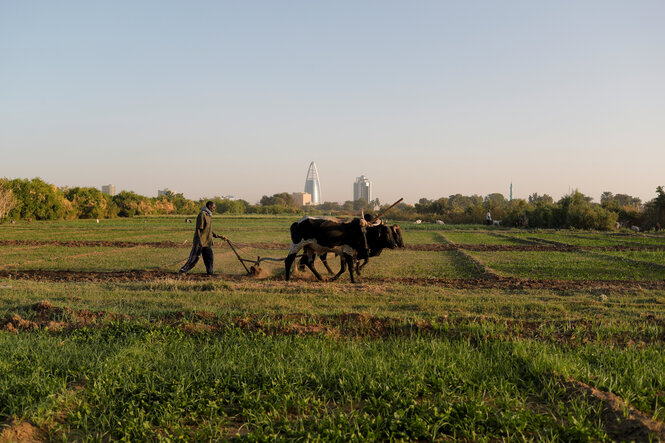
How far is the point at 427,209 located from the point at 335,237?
69.8m

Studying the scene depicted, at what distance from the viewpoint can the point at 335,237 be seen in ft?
40.1

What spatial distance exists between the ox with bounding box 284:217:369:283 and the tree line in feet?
16.7

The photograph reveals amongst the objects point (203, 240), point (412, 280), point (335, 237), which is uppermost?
point (335, 237)

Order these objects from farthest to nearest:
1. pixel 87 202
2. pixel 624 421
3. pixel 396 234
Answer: pixel 87 202 < pixel 396 234 < pixel 624 421

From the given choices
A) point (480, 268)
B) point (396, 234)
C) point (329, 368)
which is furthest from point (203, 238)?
point (480, 268)

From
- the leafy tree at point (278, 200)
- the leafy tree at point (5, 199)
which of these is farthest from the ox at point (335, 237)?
the leafy tree at point (278, 200)

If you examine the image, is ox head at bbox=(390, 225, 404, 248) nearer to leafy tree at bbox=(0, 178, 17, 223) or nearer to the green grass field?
the green grass field

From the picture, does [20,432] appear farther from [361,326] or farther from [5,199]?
[5,199]

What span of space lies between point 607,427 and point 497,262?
15335 millimetres

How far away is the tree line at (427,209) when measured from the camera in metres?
42.6

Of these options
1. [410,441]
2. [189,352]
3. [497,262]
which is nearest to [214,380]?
[189,352]

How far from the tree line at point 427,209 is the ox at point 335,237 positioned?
5.08 m

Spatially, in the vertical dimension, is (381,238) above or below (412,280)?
above

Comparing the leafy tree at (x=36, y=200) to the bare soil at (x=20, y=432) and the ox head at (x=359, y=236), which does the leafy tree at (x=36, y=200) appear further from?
the bare soil at (x=20, y=432)
